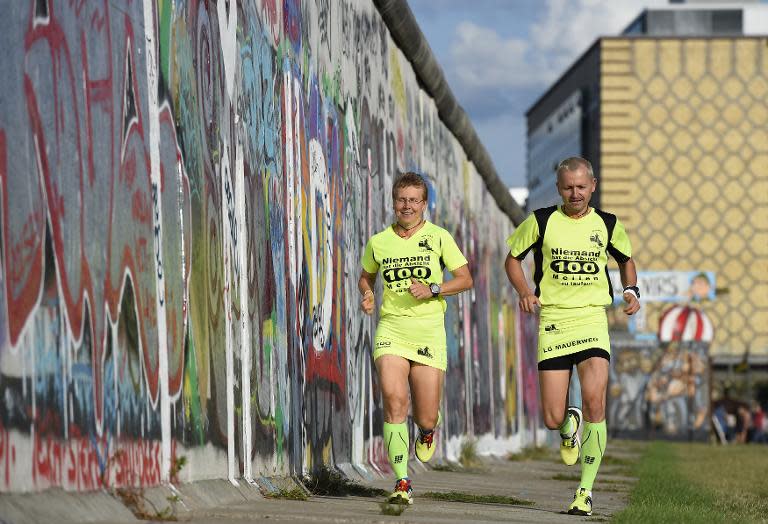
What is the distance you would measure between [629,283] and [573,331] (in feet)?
1.61

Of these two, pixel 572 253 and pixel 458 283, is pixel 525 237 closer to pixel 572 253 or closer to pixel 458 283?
pixel 572 253

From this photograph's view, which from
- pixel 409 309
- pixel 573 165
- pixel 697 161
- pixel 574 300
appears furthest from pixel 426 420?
pixel 697 161

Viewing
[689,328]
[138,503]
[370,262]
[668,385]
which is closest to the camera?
[138,503]

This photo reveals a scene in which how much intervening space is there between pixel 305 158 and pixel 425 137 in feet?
20.8

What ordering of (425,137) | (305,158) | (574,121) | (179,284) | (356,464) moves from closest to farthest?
(179,284) → (305,158) → (356,464) → (425,137) → (574,121)

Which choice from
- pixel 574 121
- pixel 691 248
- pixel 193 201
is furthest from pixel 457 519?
pixel 574 121

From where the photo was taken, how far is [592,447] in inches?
303

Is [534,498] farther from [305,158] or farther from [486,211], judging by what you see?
[486,211]

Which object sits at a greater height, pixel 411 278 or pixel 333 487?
pixel 411 278

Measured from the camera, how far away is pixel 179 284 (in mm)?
6180

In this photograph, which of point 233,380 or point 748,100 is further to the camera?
point 748,100

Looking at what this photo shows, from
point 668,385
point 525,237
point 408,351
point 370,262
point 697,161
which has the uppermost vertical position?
point 697,161

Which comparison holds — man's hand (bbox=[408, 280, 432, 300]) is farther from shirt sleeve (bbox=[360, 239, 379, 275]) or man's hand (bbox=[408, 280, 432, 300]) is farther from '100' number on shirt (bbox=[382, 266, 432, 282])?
shirt sleeve (bbox=[360, 239, 379, 275])

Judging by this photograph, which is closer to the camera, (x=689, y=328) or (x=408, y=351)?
(x=408, y=351)
